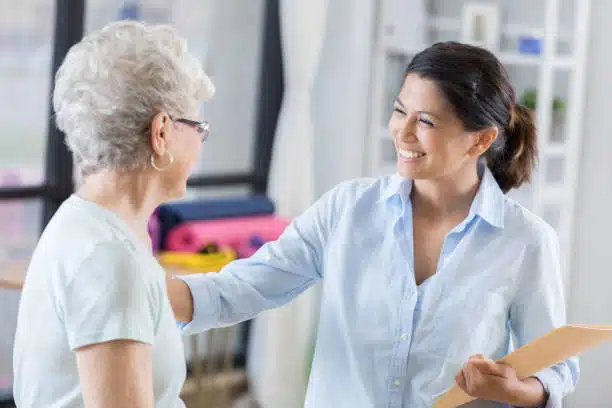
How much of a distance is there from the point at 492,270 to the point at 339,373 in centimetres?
34

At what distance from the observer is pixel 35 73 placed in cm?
379

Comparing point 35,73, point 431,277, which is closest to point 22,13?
point 35,73

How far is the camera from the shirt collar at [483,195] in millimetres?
1941

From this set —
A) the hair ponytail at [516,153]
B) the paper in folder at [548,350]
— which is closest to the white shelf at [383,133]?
the hair ponytail at [516,153]

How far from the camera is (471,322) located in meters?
1.91

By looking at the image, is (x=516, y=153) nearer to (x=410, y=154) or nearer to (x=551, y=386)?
(x=410, y=154)

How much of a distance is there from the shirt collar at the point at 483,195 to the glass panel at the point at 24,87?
2090 mm

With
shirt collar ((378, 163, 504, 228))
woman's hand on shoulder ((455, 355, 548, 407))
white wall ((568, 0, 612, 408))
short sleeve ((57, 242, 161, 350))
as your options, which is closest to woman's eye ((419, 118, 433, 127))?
shirt collar ((378, 163, 504, 228))

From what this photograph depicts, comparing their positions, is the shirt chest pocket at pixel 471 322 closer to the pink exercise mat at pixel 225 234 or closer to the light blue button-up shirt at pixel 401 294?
the light blue button-up shirt at pixel 401 294

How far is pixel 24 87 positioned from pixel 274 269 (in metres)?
2.03

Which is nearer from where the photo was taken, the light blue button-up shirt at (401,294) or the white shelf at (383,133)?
the light blue button-up shirt at (401,294)

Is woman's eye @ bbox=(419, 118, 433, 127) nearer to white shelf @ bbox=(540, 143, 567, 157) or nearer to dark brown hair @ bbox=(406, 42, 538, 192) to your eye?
dark brown hair @ bbox=(406, 42, 538, 192)

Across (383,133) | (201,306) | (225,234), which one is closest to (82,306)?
(201,306)

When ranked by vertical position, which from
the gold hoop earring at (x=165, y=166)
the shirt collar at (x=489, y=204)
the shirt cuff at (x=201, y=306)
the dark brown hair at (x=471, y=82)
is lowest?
the shirt cuff at (x=201, y=306)
